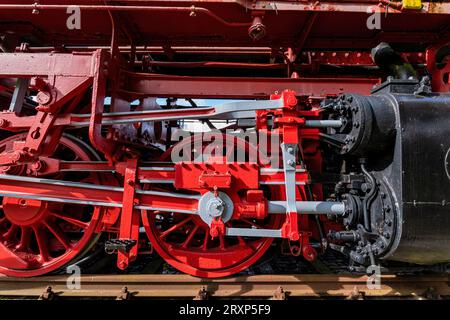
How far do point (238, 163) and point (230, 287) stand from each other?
1095 mm

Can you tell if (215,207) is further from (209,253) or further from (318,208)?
(318,208)

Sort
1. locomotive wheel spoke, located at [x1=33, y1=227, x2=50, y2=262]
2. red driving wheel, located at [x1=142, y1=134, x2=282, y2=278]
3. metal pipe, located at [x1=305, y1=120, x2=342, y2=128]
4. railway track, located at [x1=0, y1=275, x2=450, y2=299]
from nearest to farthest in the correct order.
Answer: metal pipe, located at [x1=305, y1=120, x2=342, y2=128]
railway track, located at [x1=0, y1=275, x2=450, y2=299]
red driving wheel, located at [x1=142, y1=134, x2=282, y2=278]
locomotive wheel spoke, located at [x1=33, y1=227, x2=50, y2=262]

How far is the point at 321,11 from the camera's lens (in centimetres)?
224

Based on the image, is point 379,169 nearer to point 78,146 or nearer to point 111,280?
point 111,280

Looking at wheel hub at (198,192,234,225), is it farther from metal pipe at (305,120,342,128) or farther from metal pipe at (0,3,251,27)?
metal pipe at (0,3,251,27)

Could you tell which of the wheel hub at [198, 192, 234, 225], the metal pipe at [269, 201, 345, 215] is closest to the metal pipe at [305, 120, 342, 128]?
the metal pipe at [269, 201, 345, 215]

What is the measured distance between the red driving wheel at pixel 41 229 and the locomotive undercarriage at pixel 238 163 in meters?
0.01

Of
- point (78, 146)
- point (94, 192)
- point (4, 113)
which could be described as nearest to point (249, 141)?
point (94, 192)

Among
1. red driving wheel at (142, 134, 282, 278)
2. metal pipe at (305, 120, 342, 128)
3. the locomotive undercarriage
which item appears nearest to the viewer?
the locomotive undercarriage

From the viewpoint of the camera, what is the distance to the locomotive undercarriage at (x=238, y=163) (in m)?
1.82

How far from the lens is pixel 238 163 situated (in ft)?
7.68

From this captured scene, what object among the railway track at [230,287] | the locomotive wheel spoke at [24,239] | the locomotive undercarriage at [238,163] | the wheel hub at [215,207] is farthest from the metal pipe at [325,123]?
the locomotive wheel spoke at [24,239]

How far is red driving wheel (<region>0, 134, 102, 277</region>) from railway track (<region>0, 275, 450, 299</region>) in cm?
14

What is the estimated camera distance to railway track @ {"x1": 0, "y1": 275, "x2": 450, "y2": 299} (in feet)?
7.73
